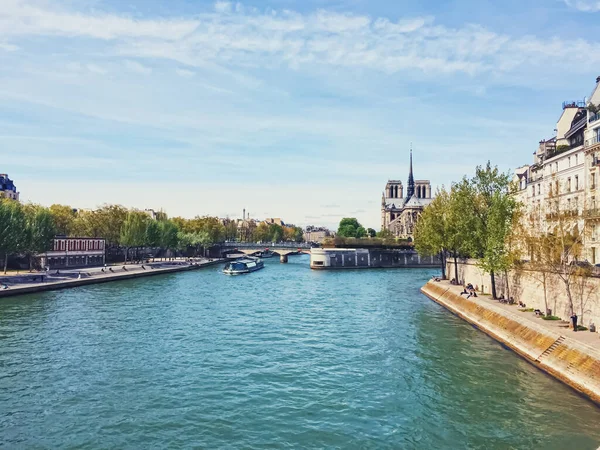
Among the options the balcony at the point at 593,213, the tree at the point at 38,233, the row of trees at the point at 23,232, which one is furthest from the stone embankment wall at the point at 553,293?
the tree at the point at 38,233

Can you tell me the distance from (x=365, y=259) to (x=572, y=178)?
8534cm

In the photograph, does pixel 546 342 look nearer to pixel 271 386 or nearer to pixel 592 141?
pixel 271 386

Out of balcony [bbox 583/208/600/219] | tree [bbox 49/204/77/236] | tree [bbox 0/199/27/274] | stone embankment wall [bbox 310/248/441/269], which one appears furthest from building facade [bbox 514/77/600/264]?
tree [bbox 49/204/77/236]

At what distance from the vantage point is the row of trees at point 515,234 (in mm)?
32906

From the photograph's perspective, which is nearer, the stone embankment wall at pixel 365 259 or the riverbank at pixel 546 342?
the riverbank at pixel 546 342

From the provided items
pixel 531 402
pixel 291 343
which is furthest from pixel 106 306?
pixel 531 402

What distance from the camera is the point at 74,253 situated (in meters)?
96.4

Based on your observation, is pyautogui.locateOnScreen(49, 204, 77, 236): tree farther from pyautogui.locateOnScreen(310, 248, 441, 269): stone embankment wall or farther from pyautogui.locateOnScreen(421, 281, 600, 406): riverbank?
pyautogui.locateOnScreen(421, 281, 600, 406): riverbank

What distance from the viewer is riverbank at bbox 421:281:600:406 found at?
24.2 meters

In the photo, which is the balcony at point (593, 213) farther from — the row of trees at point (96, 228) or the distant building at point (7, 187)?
the distant building at point (7, 187)

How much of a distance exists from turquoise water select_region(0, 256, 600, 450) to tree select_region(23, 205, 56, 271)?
1259 inches

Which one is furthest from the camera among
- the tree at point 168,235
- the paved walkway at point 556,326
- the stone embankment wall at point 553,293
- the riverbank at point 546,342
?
the tree at point 168,235

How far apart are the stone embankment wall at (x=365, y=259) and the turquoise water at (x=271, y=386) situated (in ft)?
265

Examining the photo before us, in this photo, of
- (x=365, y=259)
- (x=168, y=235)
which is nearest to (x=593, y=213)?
(x=365, y=259)
